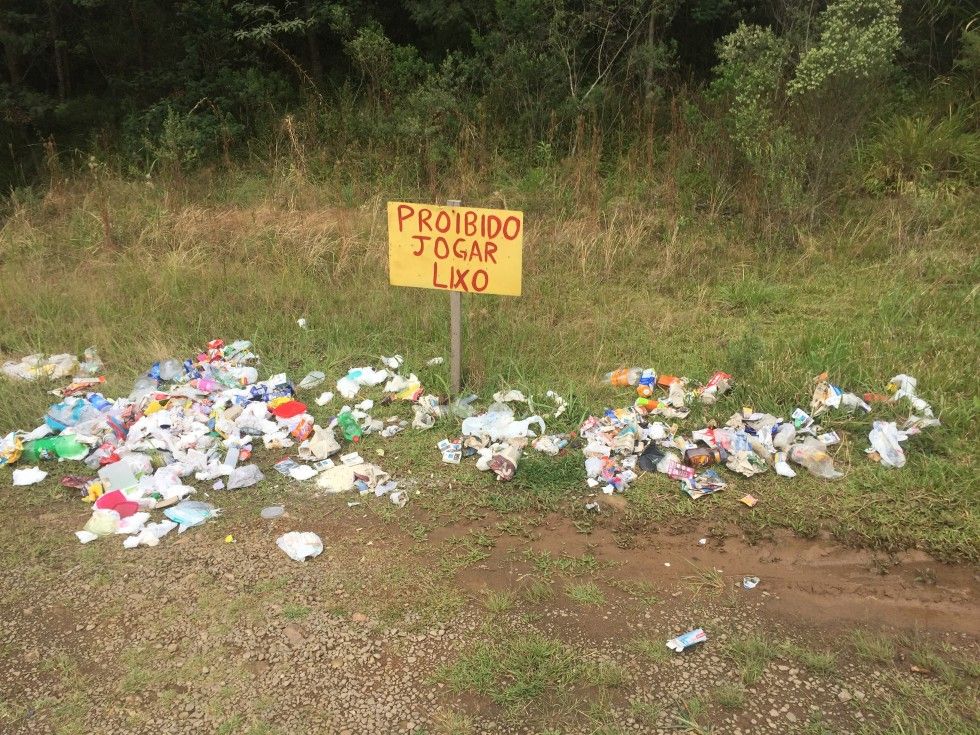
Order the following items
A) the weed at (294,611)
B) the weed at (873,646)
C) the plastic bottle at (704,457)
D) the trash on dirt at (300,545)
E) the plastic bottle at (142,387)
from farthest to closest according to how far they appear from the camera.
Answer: the plastic bottle at (142,387)
the plastic bottle at (704,457)
the trash on dirt at (300,545)
the weed at (294,611)
the weed at (873,646)

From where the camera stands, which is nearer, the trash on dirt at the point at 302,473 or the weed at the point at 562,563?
the weed at the point at 562,563

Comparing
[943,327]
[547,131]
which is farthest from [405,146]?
[943,327]

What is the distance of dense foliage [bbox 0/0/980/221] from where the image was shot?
592cm

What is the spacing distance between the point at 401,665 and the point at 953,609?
1.98m

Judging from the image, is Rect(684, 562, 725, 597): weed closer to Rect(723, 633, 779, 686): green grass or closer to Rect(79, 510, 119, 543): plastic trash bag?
Rect(723, 633, 779, 686): green grass

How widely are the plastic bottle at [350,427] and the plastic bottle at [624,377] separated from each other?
139 cm

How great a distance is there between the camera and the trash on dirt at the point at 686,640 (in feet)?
8.59

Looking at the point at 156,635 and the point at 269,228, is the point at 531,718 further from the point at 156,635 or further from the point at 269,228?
the point at 269,228

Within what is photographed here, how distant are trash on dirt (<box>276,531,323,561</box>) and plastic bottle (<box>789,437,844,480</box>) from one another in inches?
85.6

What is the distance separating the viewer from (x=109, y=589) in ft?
9.82

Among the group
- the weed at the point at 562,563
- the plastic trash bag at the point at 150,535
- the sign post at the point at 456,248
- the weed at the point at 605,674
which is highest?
the sign post at the point at 456,248

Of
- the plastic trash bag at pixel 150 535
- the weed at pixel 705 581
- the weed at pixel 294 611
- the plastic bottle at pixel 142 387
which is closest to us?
the weed at pixel 294 611

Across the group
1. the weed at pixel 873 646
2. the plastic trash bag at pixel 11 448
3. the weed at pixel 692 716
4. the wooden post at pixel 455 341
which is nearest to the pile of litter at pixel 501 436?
the wooden post at pixel 455 341

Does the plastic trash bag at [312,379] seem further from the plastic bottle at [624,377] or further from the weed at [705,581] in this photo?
the weed at [705,581]
